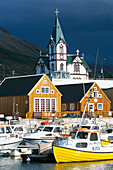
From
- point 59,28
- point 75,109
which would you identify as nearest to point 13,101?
point 75,109

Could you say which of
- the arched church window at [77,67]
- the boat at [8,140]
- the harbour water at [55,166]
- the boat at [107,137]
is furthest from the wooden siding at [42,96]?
the arched church window at [77,67]

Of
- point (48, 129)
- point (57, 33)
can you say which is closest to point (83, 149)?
point (48, 129)

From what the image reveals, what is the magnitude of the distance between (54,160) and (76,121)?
24771 millimetres

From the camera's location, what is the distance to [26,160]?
150ft

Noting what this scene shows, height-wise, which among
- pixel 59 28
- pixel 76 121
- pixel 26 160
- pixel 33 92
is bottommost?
pixel 26 160

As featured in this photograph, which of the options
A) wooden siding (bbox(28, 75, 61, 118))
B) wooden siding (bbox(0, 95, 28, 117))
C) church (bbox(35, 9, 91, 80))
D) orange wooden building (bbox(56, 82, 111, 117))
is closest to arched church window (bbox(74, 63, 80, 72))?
church (bbox(35, 9, 91, 80))

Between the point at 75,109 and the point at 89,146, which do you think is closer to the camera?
the point at 89,146

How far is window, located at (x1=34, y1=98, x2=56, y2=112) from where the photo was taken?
7271 cm

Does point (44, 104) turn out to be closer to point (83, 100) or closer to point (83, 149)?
point (83, 100)

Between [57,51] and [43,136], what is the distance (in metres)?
66.8

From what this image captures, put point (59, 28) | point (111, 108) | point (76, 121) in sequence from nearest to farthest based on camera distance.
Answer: point (76, 121) → point (111, 108) → point (59, 28)

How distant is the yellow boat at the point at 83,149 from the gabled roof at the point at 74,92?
112ft

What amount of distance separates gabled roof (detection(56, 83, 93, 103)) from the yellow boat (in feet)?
112

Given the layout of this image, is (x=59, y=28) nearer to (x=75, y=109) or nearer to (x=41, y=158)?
(x=75, y=109)
